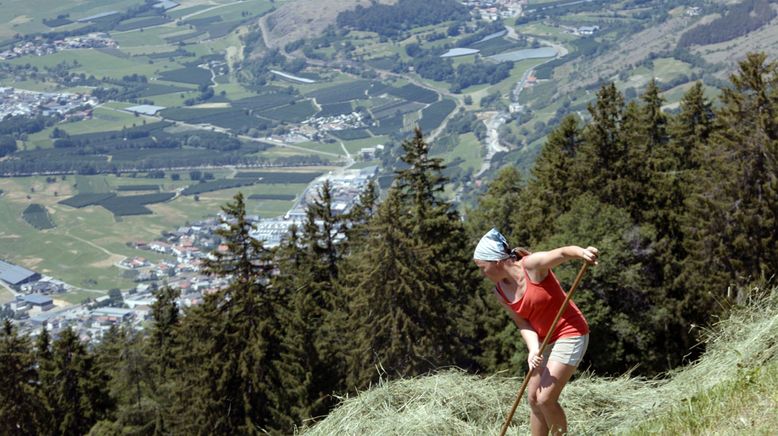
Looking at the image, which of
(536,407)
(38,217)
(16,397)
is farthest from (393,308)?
(38,217)

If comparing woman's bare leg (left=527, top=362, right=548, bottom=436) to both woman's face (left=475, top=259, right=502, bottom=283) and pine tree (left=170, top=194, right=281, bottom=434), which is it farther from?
pine tree (left=170, top=194, right=281, bottom=434)

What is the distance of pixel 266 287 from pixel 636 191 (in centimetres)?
1177

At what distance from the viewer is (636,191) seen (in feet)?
91.9

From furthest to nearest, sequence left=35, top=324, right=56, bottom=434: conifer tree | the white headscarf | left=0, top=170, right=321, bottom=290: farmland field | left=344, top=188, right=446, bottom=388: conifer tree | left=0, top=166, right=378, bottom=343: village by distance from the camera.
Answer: left=0, top=170, right=321, bottom=290: farmland field < left=0, top=166, right=378, bottom=343: village < left=35, top=324, right=56, bottom=434: conifer tree < left=344, top=188, right=446, bottom=388: conifer tree < the white headscarf

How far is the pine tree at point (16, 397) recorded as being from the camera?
86.6ft

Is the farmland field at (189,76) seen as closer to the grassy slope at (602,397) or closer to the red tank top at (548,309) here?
the grassy slope at (602,397)

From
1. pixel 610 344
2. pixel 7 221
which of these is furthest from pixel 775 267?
pixel 7 221

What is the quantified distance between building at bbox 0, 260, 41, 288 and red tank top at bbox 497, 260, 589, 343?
297 ft

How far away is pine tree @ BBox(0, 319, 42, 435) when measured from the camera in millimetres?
26406

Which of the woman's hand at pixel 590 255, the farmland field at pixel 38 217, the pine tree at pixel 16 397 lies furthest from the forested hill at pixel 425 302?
the farmland field at pixel 38 217

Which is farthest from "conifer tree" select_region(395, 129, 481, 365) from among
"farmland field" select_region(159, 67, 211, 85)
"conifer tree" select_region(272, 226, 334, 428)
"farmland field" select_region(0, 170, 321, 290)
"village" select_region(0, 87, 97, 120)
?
"farmland field" select_region(159, 67, 211, 85)

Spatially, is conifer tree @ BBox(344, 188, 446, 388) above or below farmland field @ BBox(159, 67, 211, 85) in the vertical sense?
above

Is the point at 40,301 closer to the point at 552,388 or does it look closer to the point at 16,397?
the point at 16,397

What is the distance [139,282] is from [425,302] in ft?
225
